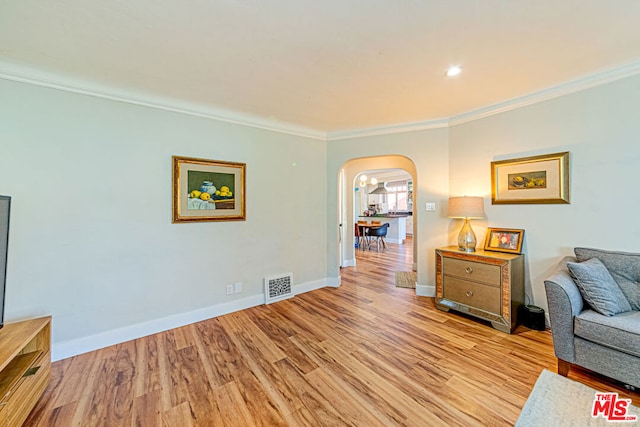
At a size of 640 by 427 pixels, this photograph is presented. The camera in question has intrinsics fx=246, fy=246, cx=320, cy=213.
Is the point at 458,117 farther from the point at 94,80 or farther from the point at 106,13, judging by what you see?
the point at 94,80

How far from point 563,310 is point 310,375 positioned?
1.92 metres

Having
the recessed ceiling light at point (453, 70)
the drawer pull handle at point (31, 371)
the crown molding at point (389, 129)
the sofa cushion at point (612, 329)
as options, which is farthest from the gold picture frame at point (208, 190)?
the sofa cushion at point (612, 329)

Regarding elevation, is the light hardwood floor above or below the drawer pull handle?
below

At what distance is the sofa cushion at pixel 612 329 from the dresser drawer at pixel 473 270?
0.74m

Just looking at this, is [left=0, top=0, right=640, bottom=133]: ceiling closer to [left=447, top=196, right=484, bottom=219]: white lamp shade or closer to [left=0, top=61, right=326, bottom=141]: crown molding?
[left=0, top=61, right=326, bottom=141]: crown molding

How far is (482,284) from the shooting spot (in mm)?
2619

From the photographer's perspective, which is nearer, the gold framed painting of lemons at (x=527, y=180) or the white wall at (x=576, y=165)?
the white wall at (x=576, y=165)

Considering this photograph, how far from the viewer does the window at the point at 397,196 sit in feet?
33.6

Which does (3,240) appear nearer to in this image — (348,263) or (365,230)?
(348,263)

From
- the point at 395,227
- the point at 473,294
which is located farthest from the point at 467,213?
the point at 395,227

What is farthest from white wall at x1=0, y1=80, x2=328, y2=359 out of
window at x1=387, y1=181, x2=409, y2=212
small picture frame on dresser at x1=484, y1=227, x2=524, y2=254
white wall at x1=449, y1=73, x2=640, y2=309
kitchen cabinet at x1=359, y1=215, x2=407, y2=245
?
window at x1=387, y1=181, x2=409, y2=212

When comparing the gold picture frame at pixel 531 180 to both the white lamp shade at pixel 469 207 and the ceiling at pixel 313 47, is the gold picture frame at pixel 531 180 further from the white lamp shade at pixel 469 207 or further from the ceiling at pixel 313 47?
the ceiling at pixel 313 47

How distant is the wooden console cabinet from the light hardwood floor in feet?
0.47

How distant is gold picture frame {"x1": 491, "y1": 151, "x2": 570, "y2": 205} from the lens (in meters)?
2.44
